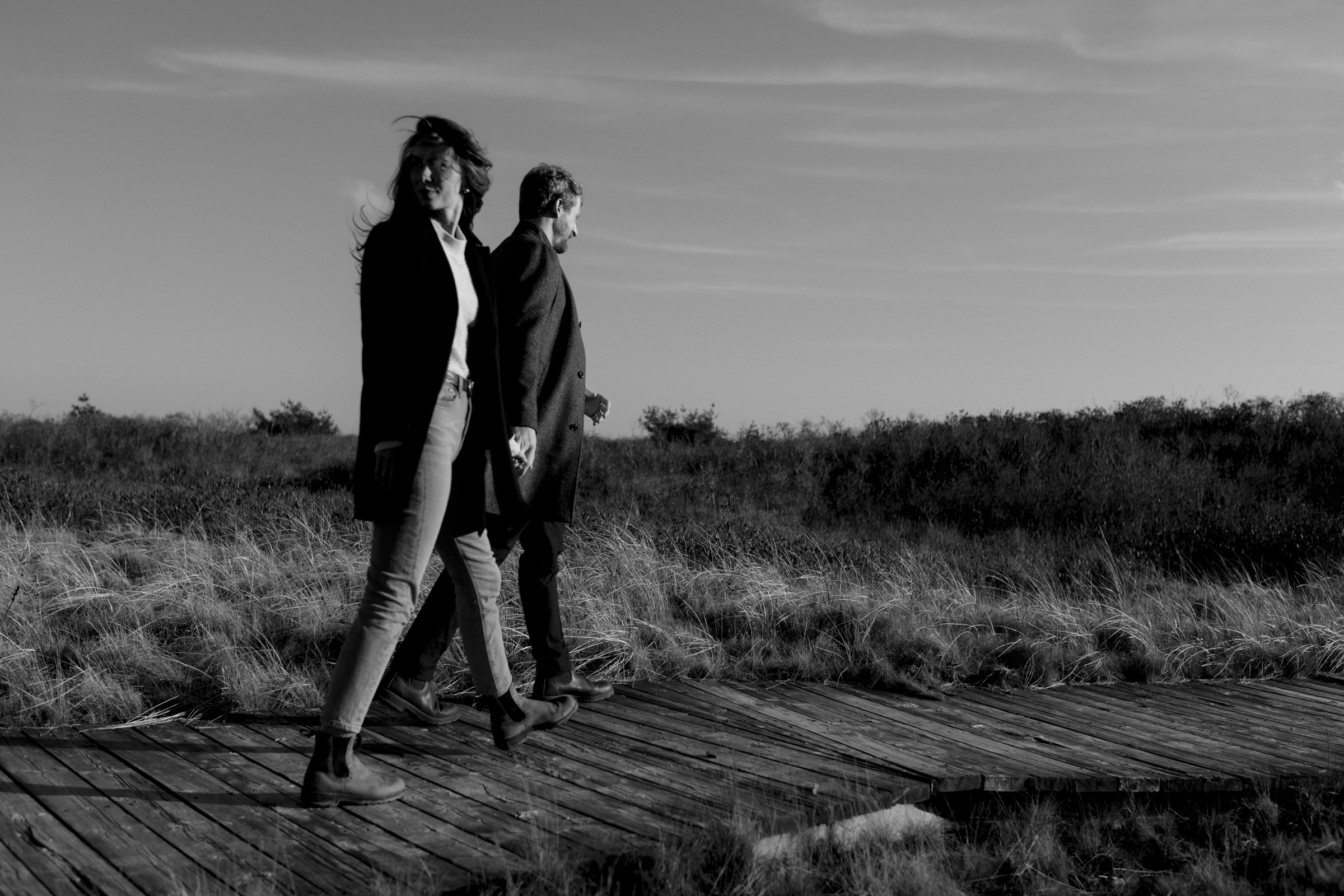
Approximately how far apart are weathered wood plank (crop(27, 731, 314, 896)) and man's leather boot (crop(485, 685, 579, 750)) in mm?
876

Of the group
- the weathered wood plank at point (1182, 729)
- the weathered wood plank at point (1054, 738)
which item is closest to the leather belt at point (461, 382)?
the weathered wood plank at point (1054, 738)

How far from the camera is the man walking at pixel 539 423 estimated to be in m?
3.85

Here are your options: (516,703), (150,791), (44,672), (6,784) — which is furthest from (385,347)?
(44,672)

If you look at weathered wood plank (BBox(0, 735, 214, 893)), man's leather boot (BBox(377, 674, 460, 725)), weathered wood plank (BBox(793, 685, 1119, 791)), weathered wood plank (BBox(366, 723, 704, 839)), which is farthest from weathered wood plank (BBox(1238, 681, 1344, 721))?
weathered wood plank (BBox(0, 735, 214, 893))

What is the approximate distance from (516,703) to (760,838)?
3.21ft

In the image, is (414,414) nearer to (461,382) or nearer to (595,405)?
(461,382)

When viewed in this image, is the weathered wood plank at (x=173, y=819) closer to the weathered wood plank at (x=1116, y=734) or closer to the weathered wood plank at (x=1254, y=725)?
the weathered wood plank at (x=1116, y=734)

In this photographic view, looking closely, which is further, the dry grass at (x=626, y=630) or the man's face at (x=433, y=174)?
the dry grass at (x=626, y=630)

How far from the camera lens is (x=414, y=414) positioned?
3.03m

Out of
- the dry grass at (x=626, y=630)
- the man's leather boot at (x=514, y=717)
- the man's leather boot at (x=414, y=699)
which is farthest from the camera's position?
the dry grass at (x=626, y=630)

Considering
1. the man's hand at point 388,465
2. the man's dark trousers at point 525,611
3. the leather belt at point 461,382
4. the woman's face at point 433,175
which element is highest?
the woman's face at point 433,175

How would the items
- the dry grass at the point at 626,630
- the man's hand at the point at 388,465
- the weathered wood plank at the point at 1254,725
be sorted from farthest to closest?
the dry grass at the point at 626,630 < the weathered wood plank at the point at 1254,725 < the man's hand at the point at 388,465

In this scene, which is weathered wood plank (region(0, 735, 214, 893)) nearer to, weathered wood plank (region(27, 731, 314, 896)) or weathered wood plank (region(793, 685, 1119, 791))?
weathered wood plank (region(27, 731, 314, 896))

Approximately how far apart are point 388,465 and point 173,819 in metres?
1.17
